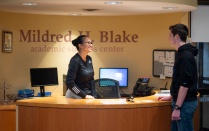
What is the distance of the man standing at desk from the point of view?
4.12m

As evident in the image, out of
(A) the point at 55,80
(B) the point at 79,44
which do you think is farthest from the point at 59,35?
(B) the point at 79,44

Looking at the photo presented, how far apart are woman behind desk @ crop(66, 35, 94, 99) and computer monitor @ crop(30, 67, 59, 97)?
204 cm

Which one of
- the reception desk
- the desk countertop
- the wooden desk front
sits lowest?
the wooden desk front

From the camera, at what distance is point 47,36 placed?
24.9 ft

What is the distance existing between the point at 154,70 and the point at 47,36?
2.02m

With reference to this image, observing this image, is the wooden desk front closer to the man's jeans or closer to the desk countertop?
the desk countertop

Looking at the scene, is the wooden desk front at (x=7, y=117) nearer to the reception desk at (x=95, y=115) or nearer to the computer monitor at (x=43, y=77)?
the computer monitor at (x=43, y=77)

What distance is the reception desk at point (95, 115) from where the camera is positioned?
4.36 meters

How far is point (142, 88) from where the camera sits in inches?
284

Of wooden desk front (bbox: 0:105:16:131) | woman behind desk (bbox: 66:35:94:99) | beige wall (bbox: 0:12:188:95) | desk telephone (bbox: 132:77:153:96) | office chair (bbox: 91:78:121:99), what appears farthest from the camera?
beige wall (bbox: 0:12:188:95)

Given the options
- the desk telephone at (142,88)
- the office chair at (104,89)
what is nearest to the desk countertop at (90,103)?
the office chair at (104,89)

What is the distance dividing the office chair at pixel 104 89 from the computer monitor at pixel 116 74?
241cm

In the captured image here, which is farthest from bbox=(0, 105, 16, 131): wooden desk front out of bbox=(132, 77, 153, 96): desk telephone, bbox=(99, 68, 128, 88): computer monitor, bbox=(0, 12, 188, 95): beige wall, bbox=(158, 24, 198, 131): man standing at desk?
bbox=(158, 24, 198, 131): man standing at desk

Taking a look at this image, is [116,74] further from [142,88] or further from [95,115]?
[95,115]
